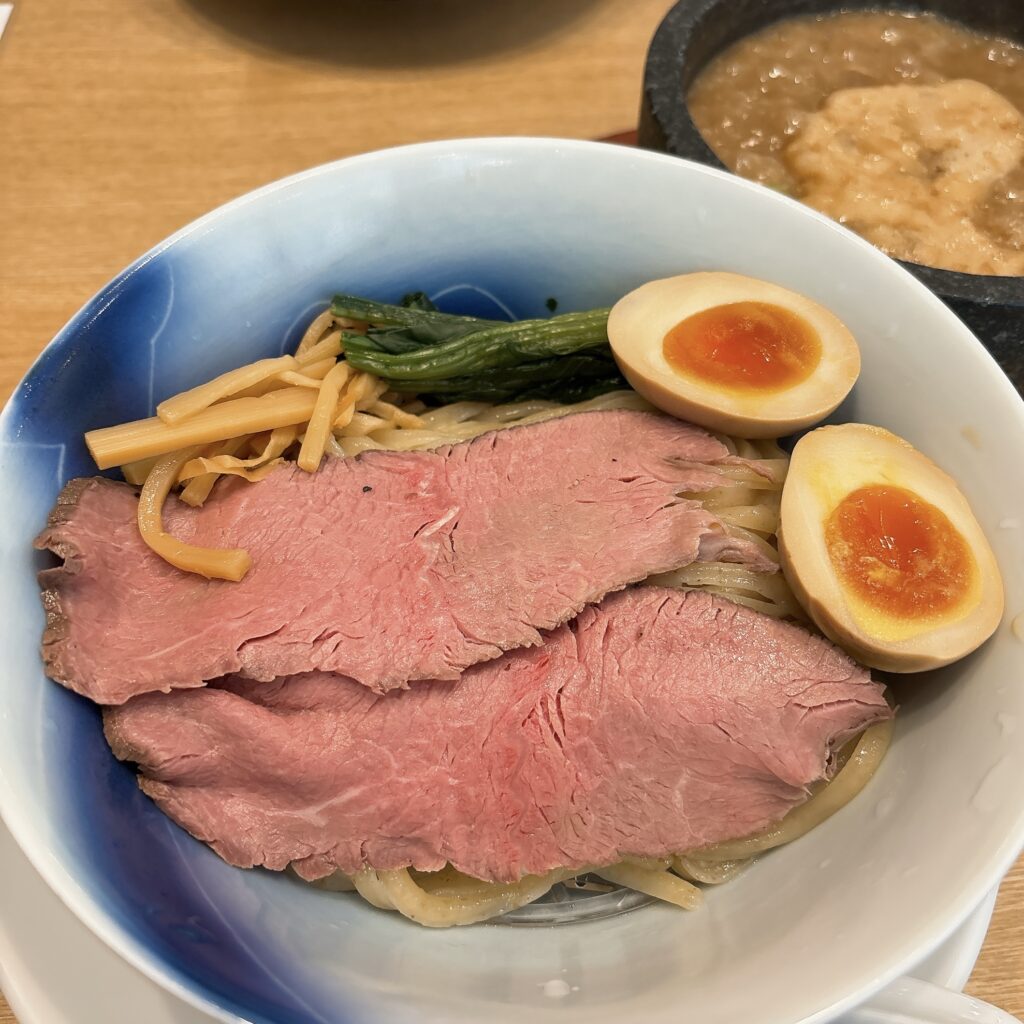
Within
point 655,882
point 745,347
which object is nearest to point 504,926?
point 655,882

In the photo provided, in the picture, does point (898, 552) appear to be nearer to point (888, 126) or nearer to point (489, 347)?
point (489, 347)

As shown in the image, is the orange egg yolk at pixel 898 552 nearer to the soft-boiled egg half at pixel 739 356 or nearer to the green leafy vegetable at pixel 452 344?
the soft-boiled egg half at pixel 739 356

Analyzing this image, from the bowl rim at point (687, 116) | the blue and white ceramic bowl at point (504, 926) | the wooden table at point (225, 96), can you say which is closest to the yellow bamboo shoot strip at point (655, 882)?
the blue and white ceramic bowl at point (504, 926)

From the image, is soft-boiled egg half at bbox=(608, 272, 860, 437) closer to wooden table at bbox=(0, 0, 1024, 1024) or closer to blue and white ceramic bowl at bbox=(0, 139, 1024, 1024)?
blue and white ceramic bowl at bbox=(0, 139, 1024, 1024)

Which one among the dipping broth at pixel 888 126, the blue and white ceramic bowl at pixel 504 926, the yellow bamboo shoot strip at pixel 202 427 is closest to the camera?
the blue and white ceramic bowl at pixel 504 926

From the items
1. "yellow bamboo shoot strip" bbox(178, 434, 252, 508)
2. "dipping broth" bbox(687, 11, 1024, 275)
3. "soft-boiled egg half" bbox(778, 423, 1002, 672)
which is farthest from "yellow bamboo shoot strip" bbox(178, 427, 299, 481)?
"dipping broth" bbox(687, 11, 1024, 275)

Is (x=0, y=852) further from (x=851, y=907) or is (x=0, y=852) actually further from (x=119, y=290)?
(x=851, y=907)
